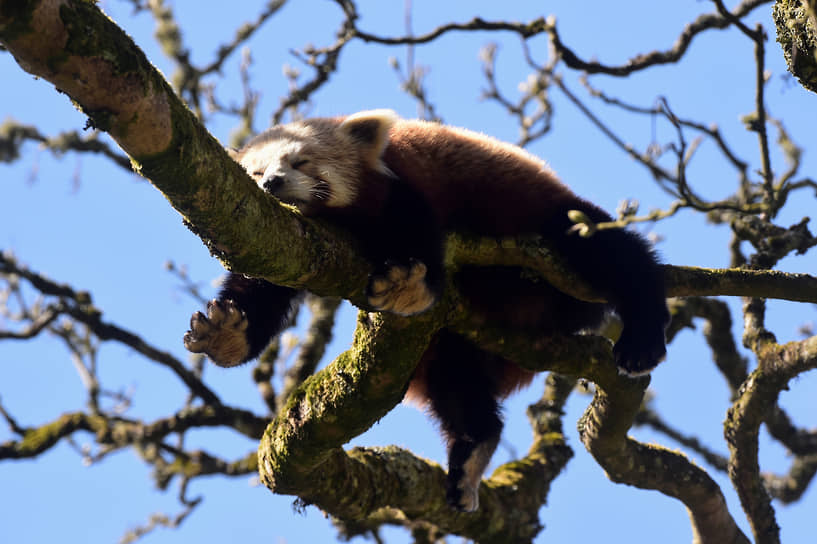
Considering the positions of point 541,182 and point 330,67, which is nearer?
point 541,182

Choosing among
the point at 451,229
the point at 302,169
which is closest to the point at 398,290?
the point at 451,229

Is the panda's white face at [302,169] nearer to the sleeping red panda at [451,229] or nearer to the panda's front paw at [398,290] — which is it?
the sleeping red panda at [451,229]

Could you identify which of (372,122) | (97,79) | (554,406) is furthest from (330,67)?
(97,79)

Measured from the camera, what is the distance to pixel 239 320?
406 centimetres

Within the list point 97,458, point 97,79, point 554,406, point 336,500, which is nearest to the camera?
point 97,79

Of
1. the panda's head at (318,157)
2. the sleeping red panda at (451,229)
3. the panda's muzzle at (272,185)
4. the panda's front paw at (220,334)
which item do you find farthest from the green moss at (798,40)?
the panda's front paw at (220,334)

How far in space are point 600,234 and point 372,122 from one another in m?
1.50

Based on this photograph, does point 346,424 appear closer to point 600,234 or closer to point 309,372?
point 600,234

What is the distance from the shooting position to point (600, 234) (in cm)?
435

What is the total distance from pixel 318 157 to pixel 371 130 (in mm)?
381

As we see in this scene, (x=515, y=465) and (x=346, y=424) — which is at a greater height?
(x=515, y=465)

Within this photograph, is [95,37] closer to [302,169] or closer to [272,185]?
[272,185]

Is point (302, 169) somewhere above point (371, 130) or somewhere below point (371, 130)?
below

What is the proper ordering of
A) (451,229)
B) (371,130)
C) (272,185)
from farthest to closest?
1. (371,130)
2. (451,229)
3. (272,185)
